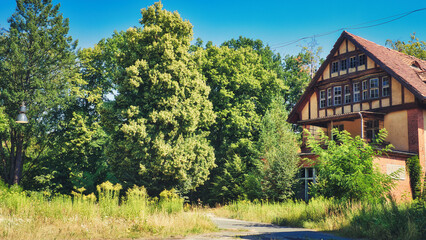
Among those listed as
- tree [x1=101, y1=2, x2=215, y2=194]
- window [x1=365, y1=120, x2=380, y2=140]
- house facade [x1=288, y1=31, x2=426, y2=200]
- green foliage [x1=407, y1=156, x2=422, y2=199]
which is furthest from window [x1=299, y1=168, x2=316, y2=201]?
tree [x1=101, y1=2, x2=215, y2=194]

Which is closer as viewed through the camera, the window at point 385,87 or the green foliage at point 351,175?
the green foliage at point 351,175

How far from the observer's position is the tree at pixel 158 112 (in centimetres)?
2680

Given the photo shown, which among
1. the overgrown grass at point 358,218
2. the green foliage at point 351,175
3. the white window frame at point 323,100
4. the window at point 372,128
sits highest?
the white window frame at point 323,100

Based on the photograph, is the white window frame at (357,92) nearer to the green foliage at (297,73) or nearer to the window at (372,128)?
the window at (372,128)

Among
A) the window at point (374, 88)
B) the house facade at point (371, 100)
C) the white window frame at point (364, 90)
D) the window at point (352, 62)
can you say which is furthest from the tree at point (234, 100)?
the window at point (374, 88)

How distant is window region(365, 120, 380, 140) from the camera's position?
29.1 metres

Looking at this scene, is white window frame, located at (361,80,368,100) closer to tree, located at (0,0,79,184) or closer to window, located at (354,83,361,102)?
window, located at (354,83,361,102)

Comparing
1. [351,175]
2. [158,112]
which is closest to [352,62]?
[158,112]

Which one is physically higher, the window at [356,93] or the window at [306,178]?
the window at [356,93]

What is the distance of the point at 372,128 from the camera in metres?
29.2

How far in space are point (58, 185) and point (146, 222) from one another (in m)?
25.3

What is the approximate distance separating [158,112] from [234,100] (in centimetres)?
1163

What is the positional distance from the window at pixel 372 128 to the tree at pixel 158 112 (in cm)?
1153

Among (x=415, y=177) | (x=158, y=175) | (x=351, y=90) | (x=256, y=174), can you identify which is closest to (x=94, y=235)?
(x=158, y=175)
